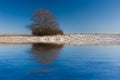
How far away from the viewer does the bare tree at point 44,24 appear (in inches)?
1758

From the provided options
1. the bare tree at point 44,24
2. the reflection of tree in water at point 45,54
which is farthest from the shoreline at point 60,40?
the reflection of tree in water at point 45,54

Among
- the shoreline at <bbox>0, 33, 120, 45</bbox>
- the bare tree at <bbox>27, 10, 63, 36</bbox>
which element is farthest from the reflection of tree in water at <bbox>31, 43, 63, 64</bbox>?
the bare tree at <bbox>27, 10, 63, 36</bbox>

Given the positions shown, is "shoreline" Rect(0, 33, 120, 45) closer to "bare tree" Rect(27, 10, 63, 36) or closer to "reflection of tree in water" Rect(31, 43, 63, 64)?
"bare tree" Rect(27, 10, 63, 36)

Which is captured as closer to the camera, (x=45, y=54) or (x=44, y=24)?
(x=45, y=54)

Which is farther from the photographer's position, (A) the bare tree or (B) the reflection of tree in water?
(A) the bare tree

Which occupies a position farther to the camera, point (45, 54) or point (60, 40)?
point (60, 40)

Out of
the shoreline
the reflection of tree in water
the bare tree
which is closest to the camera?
the reflection of tree in water

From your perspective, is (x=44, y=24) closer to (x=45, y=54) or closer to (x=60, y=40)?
(x=60, y=40)

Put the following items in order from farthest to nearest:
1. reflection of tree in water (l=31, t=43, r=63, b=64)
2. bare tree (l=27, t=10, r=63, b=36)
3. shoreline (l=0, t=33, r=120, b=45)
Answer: bare tree (l=27, t=10, r=63, b=36)
shoreline (l=0, t=33, r=120, b=45)
reflection of tree in water (l=31, t=43, r=63, b=64)

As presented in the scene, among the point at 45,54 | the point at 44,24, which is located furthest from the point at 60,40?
the point at 45,54

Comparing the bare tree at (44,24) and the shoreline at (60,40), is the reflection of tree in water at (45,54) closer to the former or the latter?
the shoreline at (60,40)

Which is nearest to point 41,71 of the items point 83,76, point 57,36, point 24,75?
point 24,75

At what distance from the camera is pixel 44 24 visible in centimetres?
4556

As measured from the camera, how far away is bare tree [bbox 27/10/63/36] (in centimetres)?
4466
